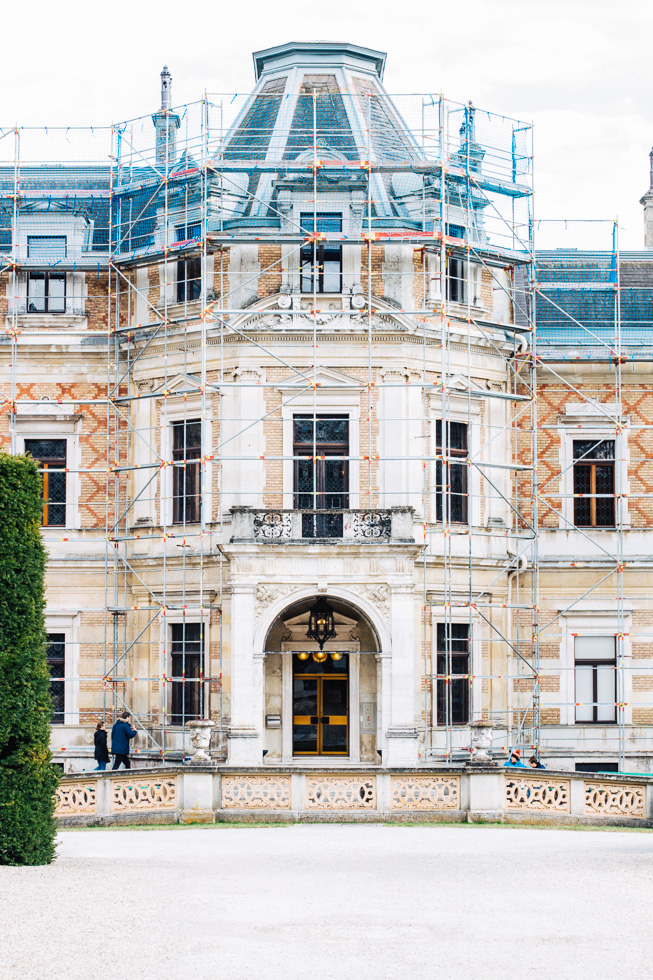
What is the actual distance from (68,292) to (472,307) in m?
8.36

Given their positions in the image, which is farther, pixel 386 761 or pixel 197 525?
pixel 197 525

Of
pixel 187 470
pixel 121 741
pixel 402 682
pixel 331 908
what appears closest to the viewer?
pixel 331 908

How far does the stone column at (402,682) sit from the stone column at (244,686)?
236cm

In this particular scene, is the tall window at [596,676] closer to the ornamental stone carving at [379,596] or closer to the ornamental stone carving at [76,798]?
the ornamental stone carving at [379,596]

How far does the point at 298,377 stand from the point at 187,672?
245 inches

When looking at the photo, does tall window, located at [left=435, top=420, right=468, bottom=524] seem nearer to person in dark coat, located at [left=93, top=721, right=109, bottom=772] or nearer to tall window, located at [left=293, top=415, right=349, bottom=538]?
tall window, located at [left=293, top=415, right=349, bottom=538]

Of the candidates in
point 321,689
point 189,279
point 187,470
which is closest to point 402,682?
point 321,689

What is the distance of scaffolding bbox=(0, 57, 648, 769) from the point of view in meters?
29.4

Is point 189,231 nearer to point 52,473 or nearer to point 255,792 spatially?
point 52,473

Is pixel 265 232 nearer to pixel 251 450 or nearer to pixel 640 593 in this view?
pixel 251 450

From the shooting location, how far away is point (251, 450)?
29.4 metres

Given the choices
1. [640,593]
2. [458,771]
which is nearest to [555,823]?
[458,771]

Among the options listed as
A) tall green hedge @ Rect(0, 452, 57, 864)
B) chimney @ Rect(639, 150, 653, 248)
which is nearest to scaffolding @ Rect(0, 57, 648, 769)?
chimney @ Rect(639, 150, 653, 248)

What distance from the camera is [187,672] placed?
99.6 feet
